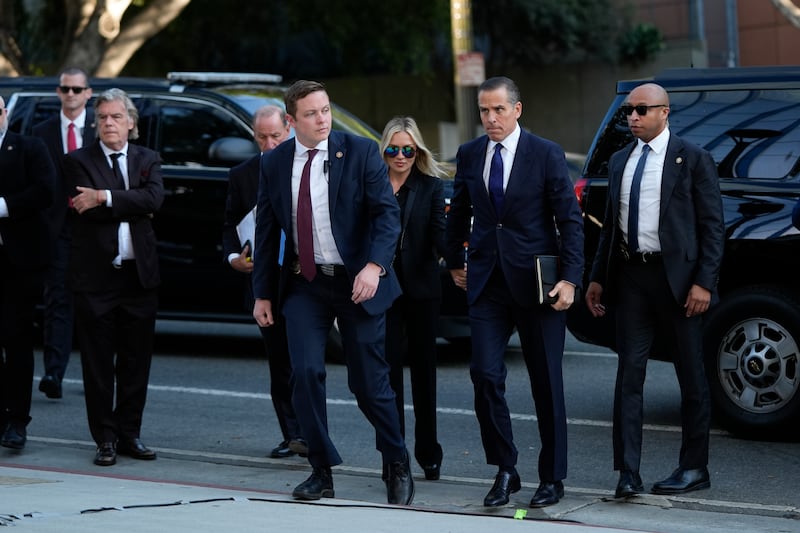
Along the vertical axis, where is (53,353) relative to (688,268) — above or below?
below

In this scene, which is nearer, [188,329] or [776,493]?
[776,493]

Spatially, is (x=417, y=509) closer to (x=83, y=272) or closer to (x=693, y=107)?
(x=83, y=272)

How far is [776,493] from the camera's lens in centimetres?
691

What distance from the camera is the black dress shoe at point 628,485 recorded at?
21.8 feet

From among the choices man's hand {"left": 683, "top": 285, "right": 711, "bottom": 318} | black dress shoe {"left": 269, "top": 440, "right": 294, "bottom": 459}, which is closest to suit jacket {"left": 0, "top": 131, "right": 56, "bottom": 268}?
black dress shoe {"left": 269, "top": 440, "right": 294, "bottom": 459}

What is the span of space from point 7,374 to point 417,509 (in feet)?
10.2

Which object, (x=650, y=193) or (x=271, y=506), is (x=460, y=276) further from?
(x=271, y=506)

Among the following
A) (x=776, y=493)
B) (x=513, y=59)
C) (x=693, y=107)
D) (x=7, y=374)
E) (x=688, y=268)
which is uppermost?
(x=513, y=59)

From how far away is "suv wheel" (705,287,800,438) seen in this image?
7887mm

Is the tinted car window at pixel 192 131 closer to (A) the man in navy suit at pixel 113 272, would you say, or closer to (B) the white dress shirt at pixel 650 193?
(A) the man in navy suit at pixel 113 272

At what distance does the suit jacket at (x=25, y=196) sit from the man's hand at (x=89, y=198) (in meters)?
0.54

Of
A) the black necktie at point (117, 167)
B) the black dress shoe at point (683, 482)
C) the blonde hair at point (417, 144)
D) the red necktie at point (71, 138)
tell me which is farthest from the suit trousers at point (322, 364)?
the red necktie at point (71, 138)

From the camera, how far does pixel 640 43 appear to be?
97.7 ft

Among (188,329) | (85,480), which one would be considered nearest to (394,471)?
(85,480)
